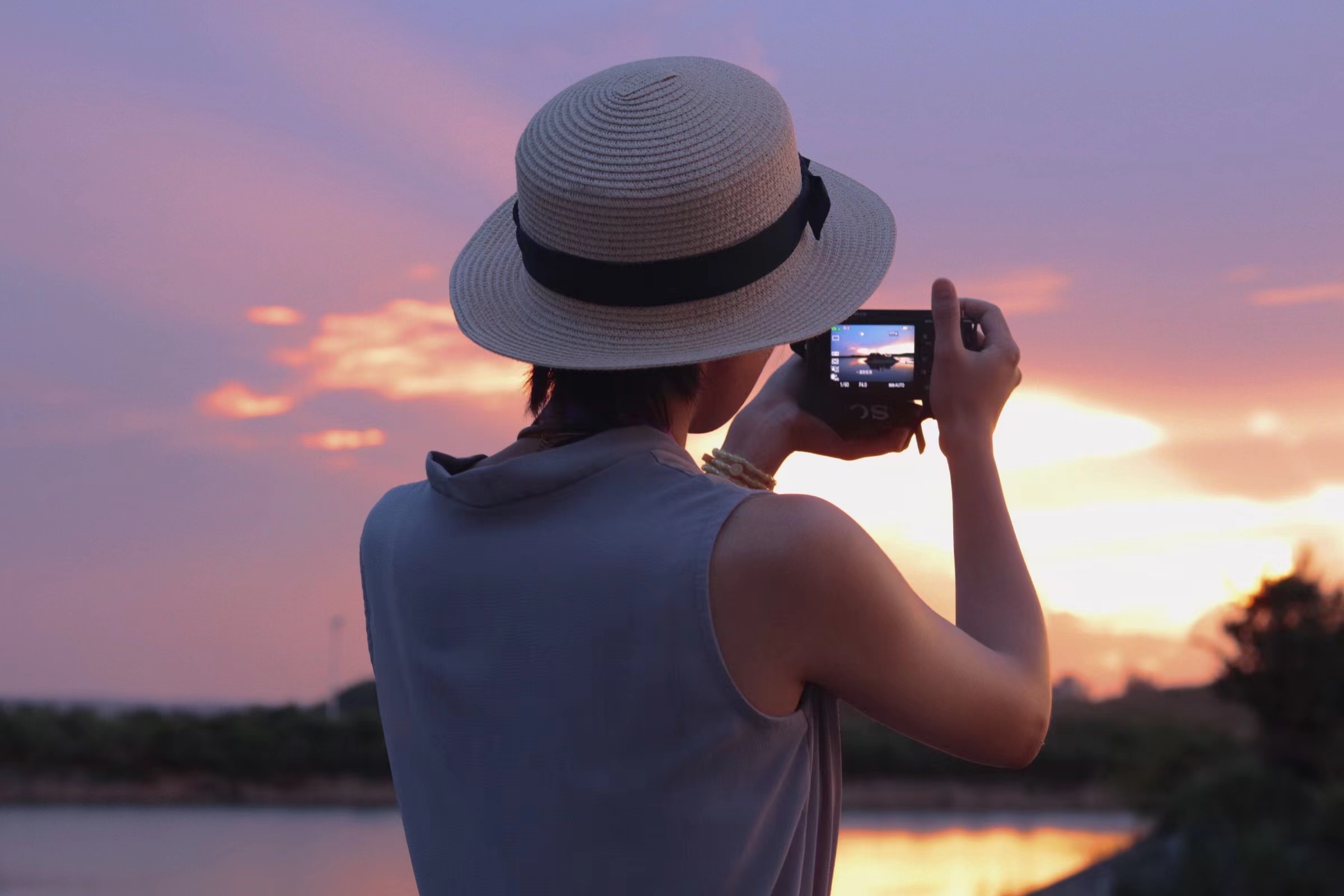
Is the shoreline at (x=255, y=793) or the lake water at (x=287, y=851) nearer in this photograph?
the shoreline at (x=255, y=793)

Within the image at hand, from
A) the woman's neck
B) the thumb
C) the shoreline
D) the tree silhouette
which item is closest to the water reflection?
the shoreline

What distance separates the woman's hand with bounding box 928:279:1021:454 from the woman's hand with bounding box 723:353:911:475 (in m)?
0.23

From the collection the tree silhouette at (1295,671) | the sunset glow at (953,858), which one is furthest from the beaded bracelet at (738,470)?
the sunset glow at (953,858)

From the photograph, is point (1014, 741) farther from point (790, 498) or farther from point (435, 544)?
point (435, 544)

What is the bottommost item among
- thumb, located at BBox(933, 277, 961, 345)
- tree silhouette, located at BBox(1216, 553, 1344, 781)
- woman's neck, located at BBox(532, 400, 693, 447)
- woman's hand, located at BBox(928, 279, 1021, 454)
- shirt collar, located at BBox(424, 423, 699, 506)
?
tree silhouette, located at BBox(1216, 553, 1344, 781)

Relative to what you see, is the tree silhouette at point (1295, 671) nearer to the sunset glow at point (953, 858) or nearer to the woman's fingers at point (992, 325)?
the sunset glow at point (953, 858)

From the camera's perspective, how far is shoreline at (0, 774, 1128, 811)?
48.6 feet

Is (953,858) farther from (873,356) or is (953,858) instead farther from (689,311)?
(689,311)

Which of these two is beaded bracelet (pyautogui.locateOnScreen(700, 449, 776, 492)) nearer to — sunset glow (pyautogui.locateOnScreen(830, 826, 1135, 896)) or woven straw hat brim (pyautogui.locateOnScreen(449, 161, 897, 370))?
woven straw hat brim (pyautogui.locateOnScreen(449, 161, 897, 370))

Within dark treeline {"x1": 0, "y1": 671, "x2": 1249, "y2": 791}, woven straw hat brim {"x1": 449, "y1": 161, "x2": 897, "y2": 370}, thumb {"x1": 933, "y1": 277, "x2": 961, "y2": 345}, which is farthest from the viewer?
dark treeline {"x1": 0, "y1": 671, "x2": 1249, "y2": 791}

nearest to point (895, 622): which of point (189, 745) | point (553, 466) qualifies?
point (553, 466)

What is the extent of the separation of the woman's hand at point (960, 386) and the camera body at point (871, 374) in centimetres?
18

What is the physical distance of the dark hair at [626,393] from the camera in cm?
119

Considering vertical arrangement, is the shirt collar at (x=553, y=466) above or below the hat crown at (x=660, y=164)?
below
